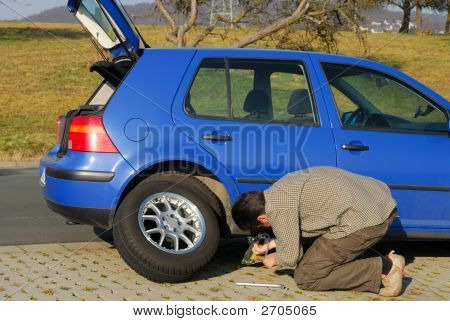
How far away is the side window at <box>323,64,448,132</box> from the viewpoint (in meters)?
6.26

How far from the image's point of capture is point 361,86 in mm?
6484

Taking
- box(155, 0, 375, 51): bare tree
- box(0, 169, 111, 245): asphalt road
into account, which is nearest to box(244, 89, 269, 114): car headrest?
box(0, 169, 111, 245): asphalt road

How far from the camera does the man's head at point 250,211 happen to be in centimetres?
529

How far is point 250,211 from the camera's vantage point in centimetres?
530

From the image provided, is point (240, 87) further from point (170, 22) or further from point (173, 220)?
point (170, 22)

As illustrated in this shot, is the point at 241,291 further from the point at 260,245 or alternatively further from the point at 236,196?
the point at 236,196

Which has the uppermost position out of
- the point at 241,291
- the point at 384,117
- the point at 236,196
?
the point at 384,117

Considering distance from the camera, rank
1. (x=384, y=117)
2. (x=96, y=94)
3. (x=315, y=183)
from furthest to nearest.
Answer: (x=96, y=94) < (x=384, y=117) < (x=315, y=183)

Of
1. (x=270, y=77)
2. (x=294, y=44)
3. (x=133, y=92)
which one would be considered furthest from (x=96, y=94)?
(x=294, y=44)

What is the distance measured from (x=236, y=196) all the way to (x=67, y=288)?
146cm

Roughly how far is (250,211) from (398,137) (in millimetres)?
1551

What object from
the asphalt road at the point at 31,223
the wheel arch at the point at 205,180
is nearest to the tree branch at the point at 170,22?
the asphalt road at the point at 31,223

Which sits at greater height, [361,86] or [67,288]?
[361,86]

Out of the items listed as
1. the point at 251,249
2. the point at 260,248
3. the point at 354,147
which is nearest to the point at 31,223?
the point at 251,249
